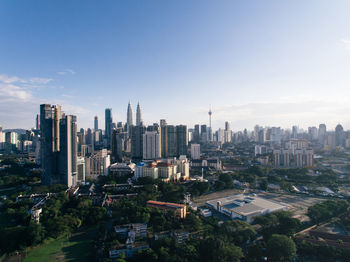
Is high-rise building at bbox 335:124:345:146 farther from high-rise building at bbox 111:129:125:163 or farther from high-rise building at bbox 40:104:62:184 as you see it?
high-rise building at bbox 40:104:62:184

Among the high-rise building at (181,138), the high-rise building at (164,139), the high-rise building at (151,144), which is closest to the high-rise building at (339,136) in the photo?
the high-rise building at (181,138)

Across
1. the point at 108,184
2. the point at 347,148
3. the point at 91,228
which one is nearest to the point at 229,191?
the point at 108,184

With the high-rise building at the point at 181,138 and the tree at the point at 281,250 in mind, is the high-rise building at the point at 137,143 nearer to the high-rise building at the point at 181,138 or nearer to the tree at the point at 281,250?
the high-rise building at the point at 181,138

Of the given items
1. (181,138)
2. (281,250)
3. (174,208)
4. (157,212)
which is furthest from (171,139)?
(281,250)

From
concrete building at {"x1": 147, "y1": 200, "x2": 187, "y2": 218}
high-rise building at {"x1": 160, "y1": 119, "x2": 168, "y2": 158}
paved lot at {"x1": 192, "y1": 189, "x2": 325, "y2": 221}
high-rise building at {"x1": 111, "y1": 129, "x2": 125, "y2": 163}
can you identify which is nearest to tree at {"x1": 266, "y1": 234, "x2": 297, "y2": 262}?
concrete building at {"x1": 147, "y1": 200, "x2": 187, "y2": 218}

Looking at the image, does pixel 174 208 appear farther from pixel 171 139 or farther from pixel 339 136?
pixel 339 136

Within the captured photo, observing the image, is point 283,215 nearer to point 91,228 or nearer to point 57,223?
point 91,228
